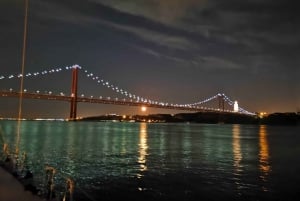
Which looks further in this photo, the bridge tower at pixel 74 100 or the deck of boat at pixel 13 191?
the bridge tower at pixel 74 100

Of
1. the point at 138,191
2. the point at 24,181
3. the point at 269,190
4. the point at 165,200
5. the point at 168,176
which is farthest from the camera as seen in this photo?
the point at 168,176

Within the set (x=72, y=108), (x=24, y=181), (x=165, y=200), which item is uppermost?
(x=72, y=108)

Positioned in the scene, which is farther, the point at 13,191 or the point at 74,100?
the point at 74,100

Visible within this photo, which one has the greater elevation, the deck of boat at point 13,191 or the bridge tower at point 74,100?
the bridge tower at point 74,100

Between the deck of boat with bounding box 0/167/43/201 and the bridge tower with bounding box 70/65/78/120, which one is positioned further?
the bridge tower with bounding box 70/65/78/120

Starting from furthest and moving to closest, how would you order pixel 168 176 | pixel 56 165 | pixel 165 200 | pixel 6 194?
pixel 56 165 < pixel 168 176 < pixel 165 200 < pixel 6 194

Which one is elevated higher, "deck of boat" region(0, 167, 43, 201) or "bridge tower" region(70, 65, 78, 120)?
"bridge tower" region(70, 65, 78, 120)

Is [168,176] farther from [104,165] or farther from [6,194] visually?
[6,194]

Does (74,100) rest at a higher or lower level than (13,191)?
higher

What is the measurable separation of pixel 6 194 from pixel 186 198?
817 centimetres

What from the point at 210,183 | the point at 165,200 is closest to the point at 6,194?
the point at 165,200

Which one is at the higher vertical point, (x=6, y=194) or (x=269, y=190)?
(x=6, y=194)

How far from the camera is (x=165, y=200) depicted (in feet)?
49.1

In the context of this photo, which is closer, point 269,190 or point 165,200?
point 165,200
